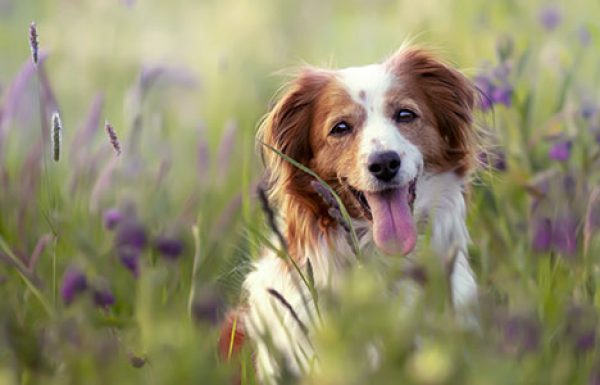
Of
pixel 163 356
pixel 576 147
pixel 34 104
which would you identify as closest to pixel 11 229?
pixel 34 104

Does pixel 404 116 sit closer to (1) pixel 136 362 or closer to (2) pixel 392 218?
(2) pixel 392 218

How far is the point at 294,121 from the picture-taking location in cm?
373

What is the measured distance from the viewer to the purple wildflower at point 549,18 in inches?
246

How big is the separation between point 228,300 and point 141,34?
13.0 feet

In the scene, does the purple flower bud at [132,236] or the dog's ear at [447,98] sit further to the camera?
the dog's ear at [447,98]

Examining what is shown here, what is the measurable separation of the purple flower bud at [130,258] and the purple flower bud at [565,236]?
113 cm

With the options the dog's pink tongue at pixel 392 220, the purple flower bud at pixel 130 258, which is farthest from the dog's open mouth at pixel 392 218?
the purple flower bud at pixel 130 258

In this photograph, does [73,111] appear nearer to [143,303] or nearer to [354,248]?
[354,248]

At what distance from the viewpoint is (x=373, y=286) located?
49.1 inches

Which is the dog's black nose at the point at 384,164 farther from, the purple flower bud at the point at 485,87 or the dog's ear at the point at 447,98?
the purple flower bud at the point at 485,87

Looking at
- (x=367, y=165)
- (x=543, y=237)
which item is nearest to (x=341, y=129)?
(x=367, y=165)

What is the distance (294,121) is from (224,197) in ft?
3.87

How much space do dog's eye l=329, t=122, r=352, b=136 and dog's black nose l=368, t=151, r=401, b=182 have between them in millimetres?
261

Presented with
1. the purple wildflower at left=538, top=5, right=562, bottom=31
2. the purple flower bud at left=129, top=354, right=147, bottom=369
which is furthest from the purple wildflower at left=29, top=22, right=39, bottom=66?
the purple wildflower at left=538, top=5, right=562, bottom=31
